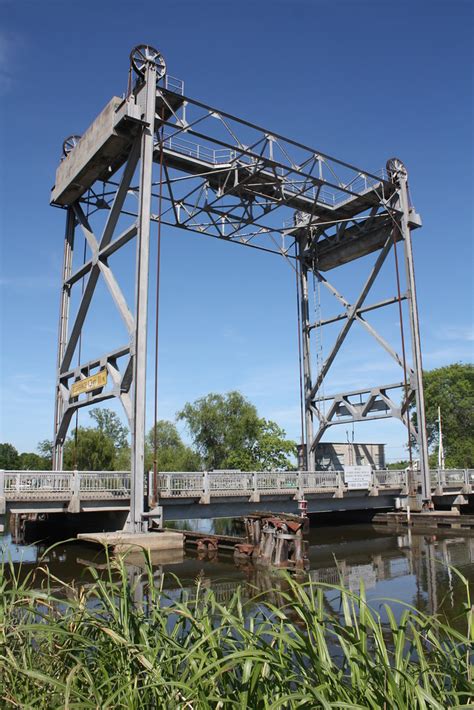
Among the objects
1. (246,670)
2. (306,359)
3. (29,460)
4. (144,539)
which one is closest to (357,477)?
(306,359)

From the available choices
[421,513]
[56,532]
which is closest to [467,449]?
[421,513]

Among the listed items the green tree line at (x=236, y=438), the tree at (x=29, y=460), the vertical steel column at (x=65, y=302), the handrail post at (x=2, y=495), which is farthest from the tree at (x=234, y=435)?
the tree at (x=29, y=460)

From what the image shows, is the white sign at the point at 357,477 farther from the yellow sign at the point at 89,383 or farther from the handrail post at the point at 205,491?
the yellow sign at the point at 89,383

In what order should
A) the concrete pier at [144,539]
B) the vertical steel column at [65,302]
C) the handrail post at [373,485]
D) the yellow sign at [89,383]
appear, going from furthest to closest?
the handrail post at [373,485]
the vertical steel column at [65,302]
the yellow sign at [89,383]
the concrete pier at [144,539]

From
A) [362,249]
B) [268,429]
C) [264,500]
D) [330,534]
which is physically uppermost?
[362,249]

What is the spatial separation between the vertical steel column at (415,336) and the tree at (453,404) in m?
40.7

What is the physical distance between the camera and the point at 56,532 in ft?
75.5

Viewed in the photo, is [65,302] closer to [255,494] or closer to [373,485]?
[255,494]

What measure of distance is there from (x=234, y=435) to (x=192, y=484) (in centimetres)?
3107

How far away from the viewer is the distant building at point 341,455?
3002 centimetres

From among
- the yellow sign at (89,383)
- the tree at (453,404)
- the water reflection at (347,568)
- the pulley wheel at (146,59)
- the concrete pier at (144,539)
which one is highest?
the pulley wheel at (146,59)

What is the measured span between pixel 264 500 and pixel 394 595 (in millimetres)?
10885

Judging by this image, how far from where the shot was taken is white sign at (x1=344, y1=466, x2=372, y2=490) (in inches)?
1003

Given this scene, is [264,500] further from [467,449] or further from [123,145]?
[467,449]
